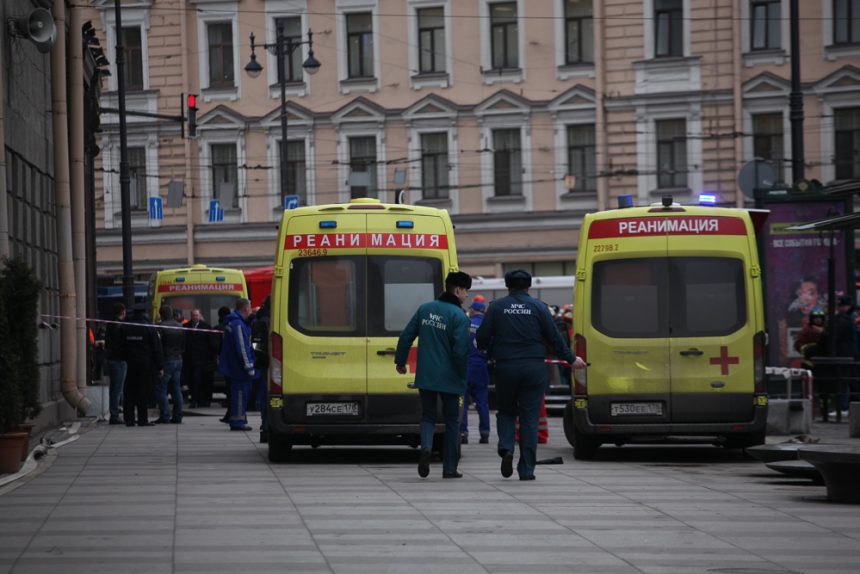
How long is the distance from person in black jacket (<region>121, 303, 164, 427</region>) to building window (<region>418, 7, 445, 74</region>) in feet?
87.5

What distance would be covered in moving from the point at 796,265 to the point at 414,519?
50.8 feet

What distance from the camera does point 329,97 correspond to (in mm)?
51656

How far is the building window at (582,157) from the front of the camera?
161ft

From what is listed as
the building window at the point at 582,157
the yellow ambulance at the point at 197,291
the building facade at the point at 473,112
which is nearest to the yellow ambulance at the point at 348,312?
the yellow ambulance at the point at 197,291

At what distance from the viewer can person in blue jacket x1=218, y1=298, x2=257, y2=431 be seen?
23578 millimetres

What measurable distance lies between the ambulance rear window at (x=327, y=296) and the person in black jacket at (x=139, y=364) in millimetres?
8568

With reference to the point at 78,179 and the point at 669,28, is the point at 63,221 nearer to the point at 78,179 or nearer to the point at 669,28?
the point at 78,179

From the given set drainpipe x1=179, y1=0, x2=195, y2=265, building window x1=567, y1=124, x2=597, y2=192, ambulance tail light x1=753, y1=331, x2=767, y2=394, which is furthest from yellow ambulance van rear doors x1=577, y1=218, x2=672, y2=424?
drainpipe x1=179, y1=0, x2=195, y2=265

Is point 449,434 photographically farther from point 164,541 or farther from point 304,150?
point 304,150

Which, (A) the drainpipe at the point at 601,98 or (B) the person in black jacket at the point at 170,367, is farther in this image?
(A) the drainpipe at the point at 601,98

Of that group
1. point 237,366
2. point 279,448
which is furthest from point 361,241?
point 237,366

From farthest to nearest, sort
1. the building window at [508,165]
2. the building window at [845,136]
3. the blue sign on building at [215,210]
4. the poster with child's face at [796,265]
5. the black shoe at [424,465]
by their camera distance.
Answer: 1. the blue sign on building at [215,210]
2. the building window at [508,165]
3. the building window at [845,136]
4. the poster with child's face at [796,265]
5. the black shoe at [424,465]

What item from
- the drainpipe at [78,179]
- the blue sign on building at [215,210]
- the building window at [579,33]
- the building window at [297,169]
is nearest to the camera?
the drainpipe at [78,179]

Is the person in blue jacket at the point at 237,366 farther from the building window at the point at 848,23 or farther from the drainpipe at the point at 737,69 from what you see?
the building window at the point at 848,23
